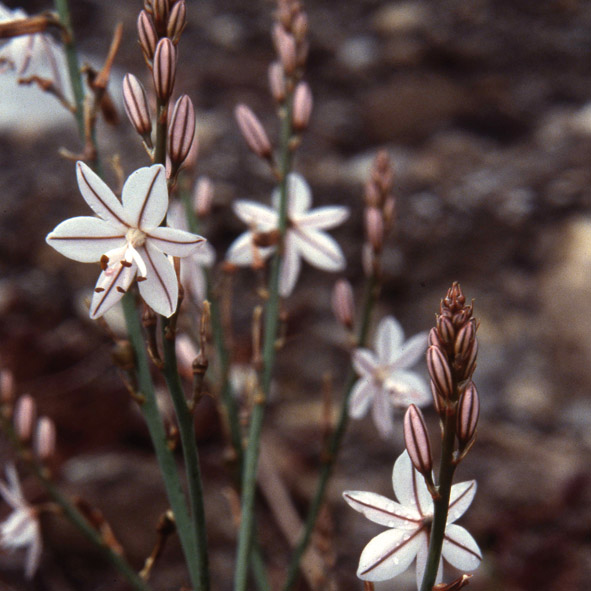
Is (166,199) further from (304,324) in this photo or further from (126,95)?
(304,324)

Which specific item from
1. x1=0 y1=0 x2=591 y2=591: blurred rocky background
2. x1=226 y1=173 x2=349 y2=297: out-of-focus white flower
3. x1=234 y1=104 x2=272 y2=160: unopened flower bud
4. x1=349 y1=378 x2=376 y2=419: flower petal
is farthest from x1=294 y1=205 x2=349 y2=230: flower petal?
x1=0 y1=0 x2=591 y2=591: blurred rocky background

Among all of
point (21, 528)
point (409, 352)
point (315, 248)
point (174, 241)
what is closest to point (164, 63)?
point (174, 241)

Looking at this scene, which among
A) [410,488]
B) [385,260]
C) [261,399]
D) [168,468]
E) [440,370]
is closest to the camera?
[440,370]

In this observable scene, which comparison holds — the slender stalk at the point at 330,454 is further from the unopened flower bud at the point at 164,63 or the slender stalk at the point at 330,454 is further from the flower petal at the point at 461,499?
the unopened flower bud at the point at 164,63

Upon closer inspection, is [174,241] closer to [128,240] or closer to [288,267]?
[128,240]

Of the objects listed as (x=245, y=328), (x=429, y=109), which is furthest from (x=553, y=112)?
(x=245, y=328)

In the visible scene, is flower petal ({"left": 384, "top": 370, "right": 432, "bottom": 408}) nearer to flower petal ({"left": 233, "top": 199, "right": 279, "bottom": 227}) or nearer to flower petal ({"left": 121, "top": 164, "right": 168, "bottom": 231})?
flower petal ({"left": 233, "top": 199, "right": 279, "bottom": 227})

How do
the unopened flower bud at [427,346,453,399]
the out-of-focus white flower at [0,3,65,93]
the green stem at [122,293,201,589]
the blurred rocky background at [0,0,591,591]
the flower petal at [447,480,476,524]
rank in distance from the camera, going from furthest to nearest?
1. the blurred rocky background at [0,0,591,591]
2. the out-of-focus white flower at [0,3,65,93]
3. the green stem at [122,293,201,589]
4. the flower petal at [447,480,476,524]
5. the unopened flower bud at [427,346,453,399]
